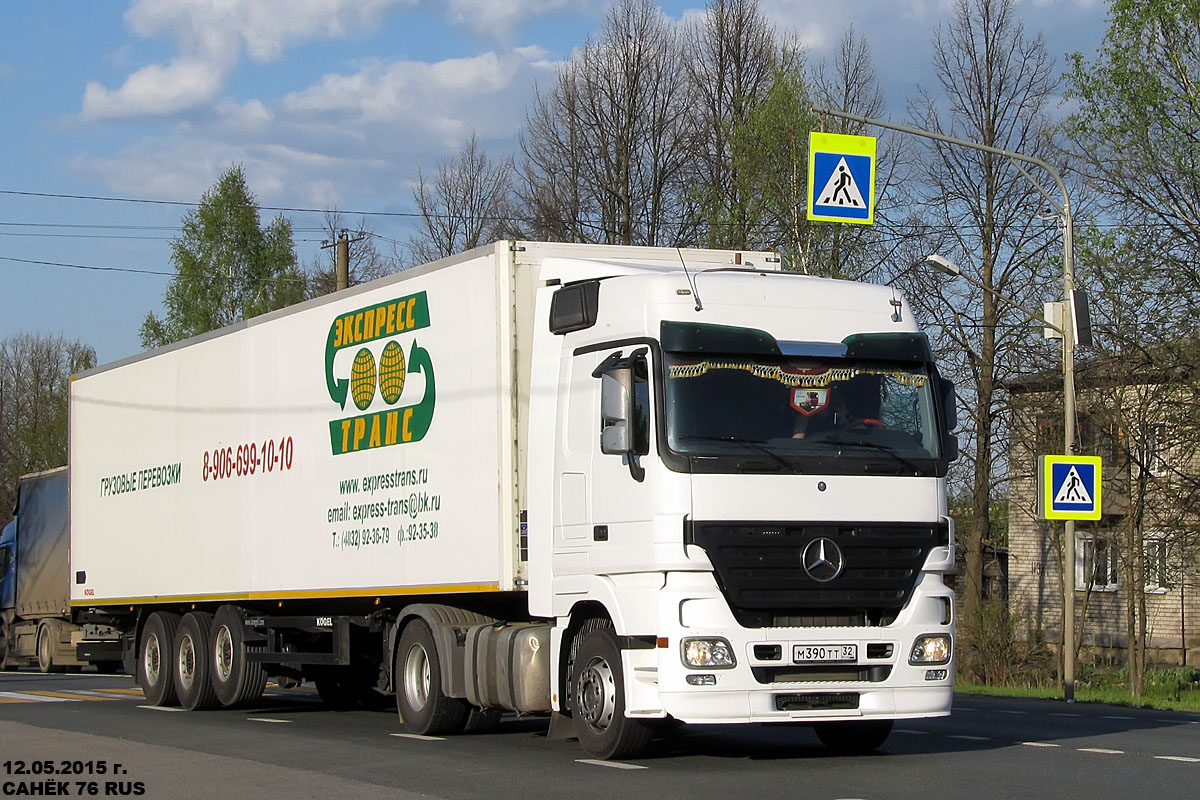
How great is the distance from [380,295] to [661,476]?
4.92m

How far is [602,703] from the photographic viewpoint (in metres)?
11.9

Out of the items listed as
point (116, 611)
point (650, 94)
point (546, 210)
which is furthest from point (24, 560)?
point (650, 94)

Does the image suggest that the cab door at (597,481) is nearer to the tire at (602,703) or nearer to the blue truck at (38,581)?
the tire at (602,703)

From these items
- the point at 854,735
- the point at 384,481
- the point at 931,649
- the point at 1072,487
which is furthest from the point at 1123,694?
the point at 931,649

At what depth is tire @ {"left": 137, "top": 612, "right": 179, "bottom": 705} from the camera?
63.6 feet

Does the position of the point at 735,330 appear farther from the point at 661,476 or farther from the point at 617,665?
the point at 617,665

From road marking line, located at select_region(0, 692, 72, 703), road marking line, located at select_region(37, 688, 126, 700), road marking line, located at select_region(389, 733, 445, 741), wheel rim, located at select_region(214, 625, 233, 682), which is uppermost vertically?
wheel rim, located at select_region(214, 625, 233, 682)

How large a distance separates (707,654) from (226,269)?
55348 millimetres

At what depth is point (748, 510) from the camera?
11.3m

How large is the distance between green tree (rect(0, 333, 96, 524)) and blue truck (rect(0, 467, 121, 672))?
129 feet

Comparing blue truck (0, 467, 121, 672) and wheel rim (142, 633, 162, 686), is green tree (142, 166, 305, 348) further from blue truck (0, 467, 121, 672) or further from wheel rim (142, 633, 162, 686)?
wheel rim (142, 633, 162, 686)

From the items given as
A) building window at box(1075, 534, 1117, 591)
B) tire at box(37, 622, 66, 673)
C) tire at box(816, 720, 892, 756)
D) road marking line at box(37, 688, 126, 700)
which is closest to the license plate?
tire at box(816, 720, 892, 756)

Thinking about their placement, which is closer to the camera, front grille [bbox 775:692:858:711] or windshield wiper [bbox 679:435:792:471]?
front grille [bbox 775:692:858:711]

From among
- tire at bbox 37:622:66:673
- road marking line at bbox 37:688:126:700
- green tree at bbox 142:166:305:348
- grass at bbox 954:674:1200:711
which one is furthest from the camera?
green tree at bbox 142:166:305:348
